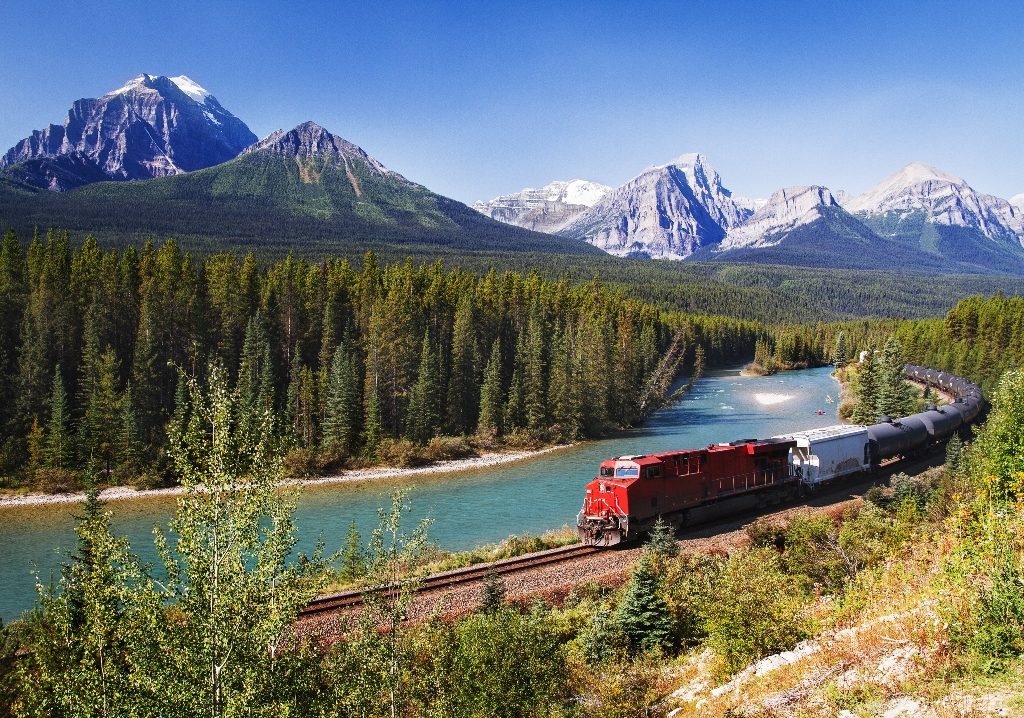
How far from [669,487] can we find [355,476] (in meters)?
35.7

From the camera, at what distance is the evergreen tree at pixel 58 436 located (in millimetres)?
55972

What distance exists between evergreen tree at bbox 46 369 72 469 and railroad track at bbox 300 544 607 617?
139 feet

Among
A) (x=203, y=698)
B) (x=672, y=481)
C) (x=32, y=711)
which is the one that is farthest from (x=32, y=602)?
(x=672, y=481)

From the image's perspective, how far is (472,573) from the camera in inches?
1154

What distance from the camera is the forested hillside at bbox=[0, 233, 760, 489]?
5847 cm

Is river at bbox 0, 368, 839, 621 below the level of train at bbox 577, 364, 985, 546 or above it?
below

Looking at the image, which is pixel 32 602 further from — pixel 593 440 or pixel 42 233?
pixel 42 233

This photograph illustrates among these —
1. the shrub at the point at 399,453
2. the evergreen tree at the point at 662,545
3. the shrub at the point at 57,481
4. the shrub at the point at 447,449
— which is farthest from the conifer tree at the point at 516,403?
the evergreen tree at the point at 662,545

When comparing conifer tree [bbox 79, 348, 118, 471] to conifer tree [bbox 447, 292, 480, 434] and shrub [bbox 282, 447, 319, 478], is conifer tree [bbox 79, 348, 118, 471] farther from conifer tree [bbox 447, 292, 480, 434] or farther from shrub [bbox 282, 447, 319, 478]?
conifer tree [bbox 447, 292, 480, 434]

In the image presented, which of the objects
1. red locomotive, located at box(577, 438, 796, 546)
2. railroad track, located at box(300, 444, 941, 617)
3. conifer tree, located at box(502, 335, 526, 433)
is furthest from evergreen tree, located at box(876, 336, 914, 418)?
conifer tree, located at box(502, 335, 526, 433)

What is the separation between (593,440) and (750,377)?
3052 inches

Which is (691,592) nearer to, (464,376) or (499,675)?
(499,675)

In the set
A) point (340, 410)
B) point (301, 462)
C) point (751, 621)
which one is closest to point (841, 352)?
point (340, 410)

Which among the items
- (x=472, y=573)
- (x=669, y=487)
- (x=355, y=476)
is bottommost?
(x=355, y=476)
